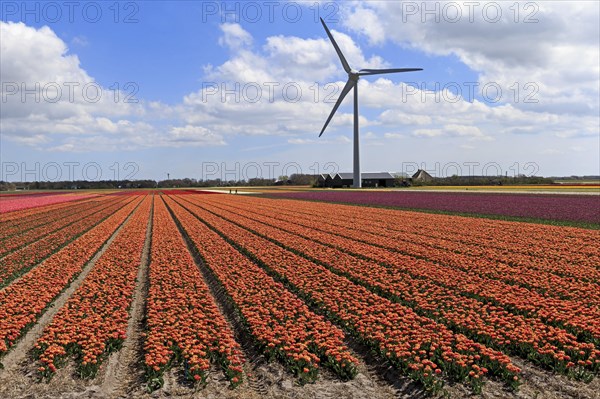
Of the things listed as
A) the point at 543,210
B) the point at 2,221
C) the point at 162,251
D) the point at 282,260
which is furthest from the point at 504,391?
the point at 2,221

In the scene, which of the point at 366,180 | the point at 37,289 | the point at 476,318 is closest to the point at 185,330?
the point at 476,318

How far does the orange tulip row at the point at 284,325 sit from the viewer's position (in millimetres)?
8812

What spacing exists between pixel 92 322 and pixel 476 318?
8223 mm

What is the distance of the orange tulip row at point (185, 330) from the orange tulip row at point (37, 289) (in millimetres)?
2552

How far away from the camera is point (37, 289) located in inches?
573

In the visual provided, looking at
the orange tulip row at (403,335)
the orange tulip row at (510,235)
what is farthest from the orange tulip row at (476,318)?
the orange tulip row at (510,235)

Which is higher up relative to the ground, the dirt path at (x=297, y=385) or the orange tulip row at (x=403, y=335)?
the orange tulip row at (x=403, y=335)

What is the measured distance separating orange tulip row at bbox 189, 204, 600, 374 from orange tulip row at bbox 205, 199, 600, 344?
284 mm

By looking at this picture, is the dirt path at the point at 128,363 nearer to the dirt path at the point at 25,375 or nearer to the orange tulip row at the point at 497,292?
the dirt path at the point at 25,375

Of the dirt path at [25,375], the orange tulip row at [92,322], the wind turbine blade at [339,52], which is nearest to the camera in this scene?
the dirt path at [25,375]

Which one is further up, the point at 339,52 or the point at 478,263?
the point at 339,52

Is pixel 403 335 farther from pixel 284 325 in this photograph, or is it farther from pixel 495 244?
pixel 495 244

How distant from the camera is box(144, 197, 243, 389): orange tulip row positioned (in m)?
8.64

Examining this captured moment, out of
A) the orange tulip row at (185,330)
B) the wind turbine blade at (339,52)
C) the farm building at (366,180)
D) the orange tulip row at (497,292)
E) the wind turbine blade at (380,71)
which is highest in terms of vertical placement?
the wind turbine blade at (339,52)
